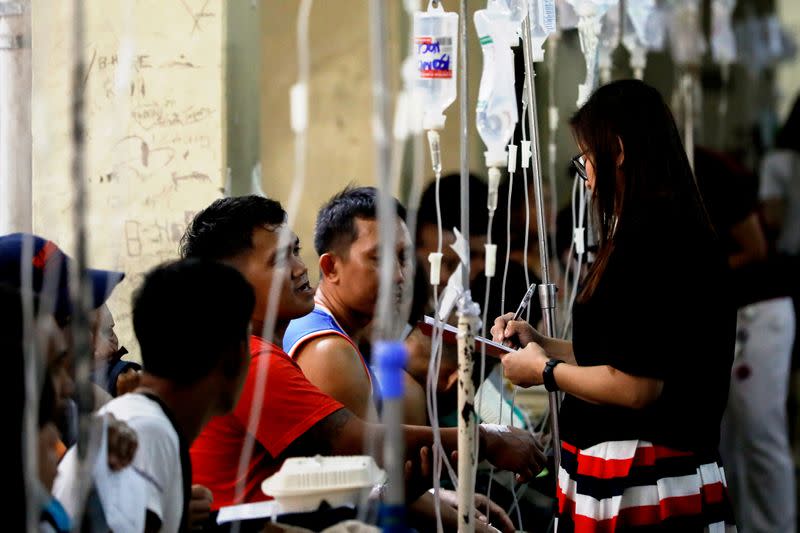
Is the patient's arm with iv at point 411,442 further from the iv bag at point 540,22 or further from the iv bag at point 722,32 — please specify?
the iv bag at point 722,32

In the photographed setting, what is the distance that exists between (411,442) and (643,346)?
0.70 metres

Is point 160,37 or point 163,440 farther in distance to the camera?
point 160,37

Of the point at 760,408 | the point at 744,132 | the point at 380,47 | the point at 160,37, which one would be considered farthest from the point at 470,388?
the point at 744,132

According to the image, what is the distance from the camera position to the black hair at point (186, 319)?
2.16 metres

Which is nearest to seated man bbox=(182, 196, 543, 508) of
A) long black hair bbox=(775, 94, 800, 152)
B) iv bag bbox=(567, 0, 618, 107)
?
iv bag bbox=(567, 0, 618, 107)

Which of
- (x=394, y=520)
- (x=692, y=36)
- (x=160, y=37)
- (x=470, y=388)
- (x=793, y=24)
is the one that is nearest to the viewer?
(x=394, y=520)

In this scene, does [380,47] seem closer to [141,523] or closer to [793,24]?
[141,523]

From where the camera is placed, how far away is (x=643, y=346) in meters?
2.52

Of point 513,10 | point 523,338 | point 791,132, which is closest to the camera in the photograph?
point 523,338

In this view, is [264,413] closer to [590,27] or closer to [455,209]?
[590,27]

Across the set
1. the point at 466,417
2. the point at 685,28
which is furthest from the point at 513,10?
the point at 685,28

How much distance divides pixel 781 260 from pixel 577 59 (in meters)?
1.64

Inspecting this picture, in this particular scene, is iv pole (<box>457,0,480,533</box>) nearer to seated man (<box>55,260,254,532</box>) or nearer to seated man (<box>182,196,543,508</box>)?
seated man (<box>182,196,543,508</box>)

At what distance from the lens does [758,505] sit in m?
5.15
